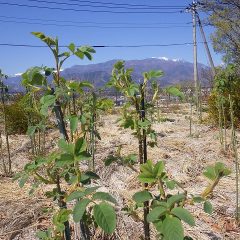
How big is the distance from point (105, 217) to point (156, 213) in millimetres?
171

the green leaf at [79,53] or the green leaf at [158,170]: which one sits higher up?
the green leaf at [79,53]

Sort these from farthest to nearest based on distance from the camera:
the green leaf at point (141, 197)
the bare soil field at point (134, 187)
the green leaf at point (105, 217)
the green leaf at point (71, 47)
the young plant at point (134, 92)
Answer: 1. the bare soil field at point (134, 187)
2. the young plant at point (134, 92)
3. the green leaf at point (71, 47)
4. the green leaf at point (141, 197)
5. the green leaf at point (105, 217)

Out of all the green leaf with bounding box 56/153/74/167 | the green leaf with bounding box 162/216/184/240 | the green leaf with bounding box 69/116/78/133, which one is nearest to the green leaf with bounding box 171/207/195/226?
the green leaf with bounding box 162/216/184/240

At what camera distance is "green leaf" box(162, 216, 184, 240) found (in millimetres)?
984

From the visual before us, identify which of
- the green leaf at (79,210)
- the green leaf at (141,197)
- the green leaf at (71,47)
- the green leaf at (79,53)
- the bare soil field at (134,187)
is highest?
the green leaf at (71,47)

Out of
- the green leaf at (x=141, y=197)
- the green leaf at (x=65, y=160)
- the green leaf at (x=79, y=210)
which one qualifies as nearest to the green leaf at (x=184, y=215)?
the green leaf at (x=141, y=197)

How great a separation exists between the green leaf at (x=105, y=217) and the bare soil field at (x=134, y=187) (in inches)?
46.0

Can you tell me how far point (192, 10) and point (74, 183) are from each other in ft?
58.6

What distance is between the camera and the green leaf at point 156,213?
1039 mm

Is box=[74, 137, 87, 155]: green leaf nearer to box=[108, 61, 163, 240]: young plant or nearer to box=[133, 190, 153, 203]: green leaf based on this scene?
box=[133, 190, 153, 203]: green leaf

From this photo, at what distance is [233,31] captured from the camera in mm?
13852

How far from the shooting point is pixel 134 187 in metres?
4.55

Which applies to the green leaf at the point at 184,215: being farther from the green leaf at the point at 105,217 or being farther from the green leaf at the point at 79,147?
the green leaf at the point at 79,147

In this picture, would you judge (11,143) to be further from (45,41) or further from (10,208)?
(45,41)
